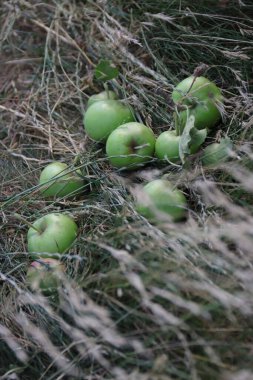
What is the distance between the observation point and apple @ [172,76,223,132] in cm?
204

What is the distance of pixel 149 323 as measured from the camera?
4.78 ft

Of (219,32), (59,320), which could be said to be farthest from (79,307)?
(219,32)

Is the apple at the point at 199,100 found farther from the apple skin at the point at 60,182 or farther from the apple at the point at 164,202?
the apple skin at the point at 60,182

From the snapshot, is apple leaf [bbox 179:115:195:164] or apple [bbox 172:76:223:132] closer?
apple leaf [bbox 179:115:195:164]

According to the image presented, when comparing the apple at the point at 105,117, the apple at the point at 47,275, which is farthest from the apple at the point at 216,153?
the apple at the point at 47,275

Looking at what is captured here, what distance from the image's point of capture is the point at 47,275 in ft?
5.62

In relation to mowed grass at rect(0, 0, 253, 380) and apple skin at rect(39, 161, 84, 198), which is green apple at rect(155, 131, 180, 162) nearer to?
mowed grass at rect(0, 0, 253, 380)

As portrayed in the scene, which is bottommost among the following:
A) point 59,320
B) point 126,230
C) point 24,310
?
point 24,310

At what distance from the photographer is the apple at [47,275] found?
1.69 m

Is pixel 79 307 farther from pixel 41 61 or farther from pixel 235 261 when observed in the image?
pixel 41 61

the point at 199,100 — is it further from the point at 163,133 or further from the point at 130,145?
the point at 130,145

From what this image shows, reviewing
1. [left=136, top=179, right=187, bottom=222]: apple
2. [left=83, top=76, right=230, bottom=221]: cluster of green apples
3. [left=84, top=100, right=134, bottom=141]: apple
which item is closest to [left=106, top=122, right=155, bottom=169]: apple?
[left=83, top=76, right=230, bottom=221]: cluster of green apples

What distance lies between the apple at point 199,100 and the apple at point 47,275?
64 centimetres

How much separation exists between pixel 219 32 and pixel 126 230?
1.12 metres
